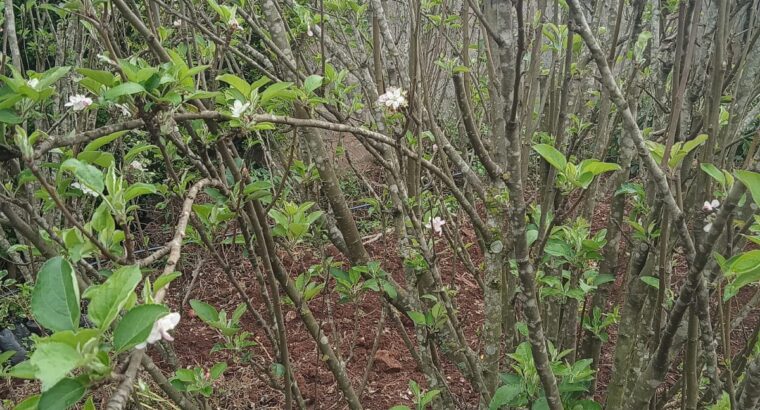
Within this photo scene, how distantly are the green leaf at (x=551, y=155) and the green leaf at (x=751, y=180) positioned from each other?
484mm

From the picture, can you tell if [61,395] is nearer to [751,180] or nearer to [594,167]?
[751,180]

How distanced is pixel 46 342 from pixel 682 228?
47.4 inches

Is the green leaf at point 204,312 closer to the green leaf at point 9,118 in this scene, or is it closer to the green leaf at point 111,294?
the green leaf at point 9,118

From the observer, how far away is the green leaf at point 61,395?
0.69 metres

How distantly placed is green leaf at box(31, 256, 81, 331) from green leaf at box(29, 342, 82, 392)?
101 mm

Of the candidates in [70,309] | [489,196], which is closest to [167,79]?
[70,309]

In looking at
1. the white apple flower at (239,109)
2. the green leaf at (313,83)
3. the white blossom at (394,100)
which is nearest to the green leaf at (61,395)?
the white apple flower at (239,109)

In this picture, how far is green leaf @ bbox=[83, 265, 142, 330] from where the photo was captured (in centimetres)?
75

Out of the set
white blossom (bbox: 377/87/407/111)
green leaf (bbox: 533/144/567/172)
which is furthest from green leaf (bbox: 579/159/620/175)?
white blossom (bbox: 377/87/407/111)

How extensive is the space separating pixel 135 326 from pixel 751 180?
1.01m

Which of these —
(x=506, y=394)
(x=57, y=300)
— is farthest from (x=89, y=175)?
(x=506, y=394)

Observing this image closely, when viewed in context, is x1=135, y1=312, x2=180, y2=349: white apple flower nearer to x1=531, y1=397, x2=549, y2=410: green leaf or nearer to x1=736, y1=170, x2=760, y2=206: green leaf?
x1=736, y1=170, x2=760, y2=206: green leaf

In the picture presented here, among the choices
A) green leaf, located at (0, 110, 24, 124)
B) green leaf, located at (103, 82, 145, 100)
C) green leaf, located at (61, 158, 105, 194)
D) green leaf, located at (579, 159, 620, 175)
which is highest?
green leaf, located at (103, 82, 145, 100)

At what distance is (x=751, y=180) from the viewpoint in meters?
0.99
